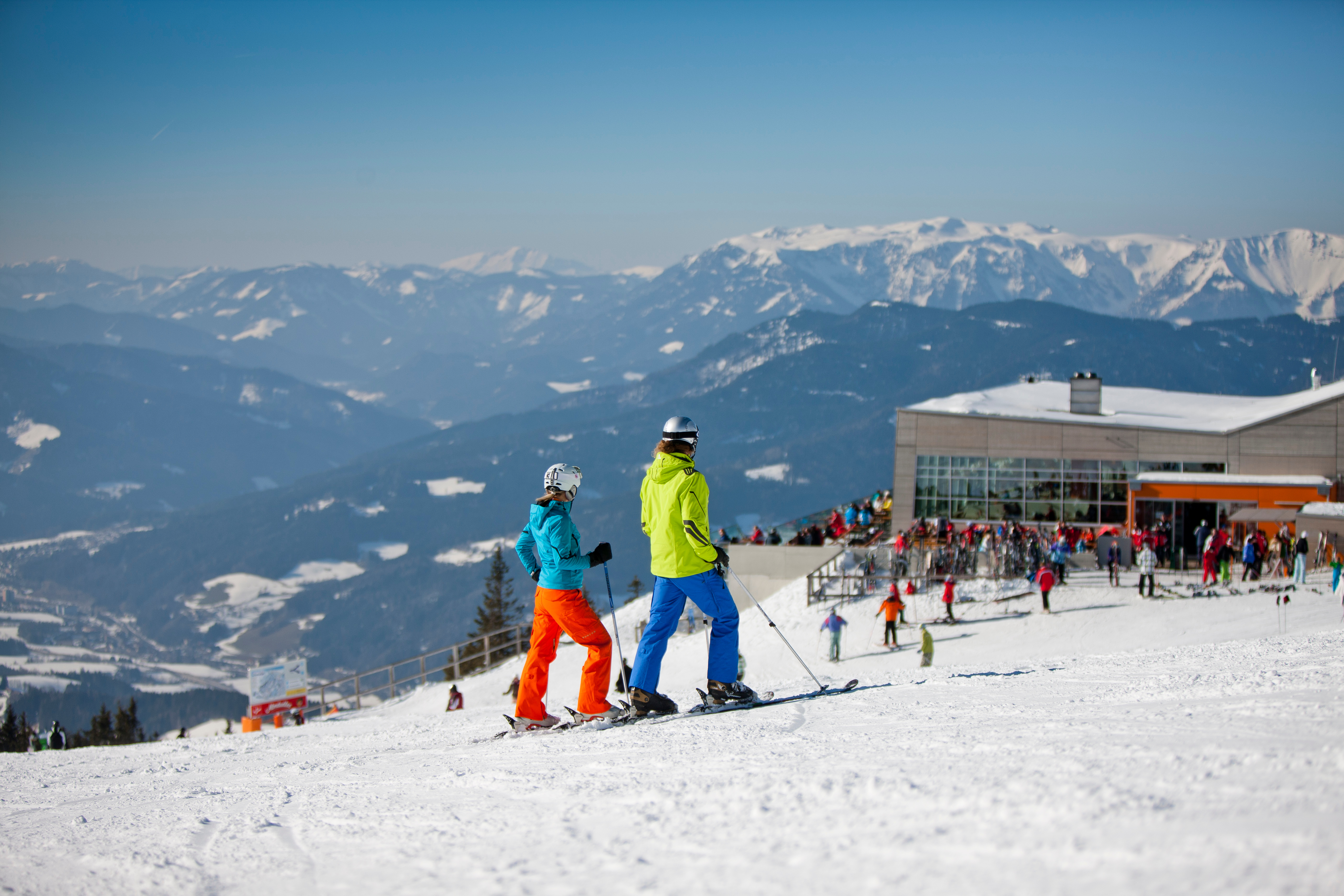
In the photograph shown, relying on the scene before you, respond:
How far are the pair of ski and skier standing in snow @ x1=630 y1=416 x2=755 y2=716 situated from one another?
0.37 feet

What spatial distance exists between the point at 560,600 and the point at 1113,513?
91.8 ft

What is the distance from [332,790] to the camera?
16.9 feet

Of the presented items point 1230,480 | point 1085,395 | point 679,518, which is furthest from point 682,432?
point 1085,395

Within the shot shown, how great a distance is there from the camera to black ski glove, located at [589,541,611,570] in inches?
247

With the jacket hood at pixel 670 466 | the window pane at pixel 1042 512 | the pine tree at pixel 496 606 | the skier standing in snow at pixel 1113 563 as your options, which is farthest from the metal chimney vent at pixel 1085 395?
the pine tree at pixel 496 606

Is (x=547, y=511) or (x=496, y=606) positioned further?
(x=496, y=606)

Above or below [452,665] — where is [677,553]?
above

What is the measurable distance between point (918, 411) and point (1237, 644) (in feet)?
80.4

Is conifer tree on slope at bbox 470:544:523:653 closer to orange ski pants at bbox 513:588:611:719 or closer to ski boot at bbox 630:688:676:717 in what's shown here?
orange ski pants at bbox 513:588:611:719

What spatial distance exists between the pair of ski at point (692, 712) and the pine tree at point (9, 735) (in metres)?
60.3

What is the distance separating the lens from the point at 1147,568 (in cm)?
1897

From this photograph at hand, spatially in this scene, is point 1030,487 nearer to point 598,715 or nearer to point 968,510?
point 968,510

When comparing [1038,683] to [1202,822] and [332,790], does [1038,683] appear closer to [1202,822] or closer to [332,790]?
[1202,822]

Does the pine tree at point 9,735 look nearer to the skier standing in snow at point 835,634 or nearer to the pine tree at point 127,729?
the pine tree at point 127,729
